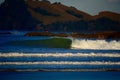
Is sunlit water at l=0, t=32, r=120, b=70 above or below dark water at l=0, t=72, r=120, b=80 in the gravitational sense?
above

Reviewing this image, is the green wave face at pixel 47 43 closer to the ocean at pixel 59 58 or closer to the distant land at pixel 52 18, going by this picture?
the ocean at pixel 59 58

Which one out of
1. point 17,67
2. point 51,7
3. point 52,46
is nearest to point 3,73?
point 17,67

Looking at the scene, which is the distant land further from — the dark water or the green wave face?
the dark water

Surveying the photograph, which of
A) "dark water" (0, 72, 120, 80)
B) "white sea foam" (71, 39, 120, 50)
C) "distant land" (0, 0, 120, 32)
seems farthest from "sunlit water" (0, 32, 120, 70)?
"distant land" (0, 0, 120, 32)

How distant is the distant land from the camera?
6.98 metres

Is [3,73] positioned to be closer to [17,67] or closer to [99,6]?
[17,67]

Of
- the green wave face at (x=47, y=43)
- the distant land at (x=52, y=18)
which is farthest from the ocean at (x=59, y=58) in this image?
the distant land at (x=52, y=18)

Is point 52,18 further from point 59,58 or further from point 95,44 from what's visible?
point 95,44

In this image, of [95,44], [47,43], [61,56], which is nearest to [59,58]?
[61,56]

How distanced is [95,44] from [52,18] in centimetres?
105

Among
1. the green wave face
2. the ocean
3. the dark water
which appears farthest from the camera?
the green wave face

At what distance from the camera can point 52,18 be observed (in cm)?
708

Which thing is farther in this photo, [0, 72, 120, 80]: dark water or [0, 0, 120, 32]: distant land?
[0, 0, 120, 32]: distant land

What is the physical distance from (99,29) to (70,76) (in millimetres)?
1267
